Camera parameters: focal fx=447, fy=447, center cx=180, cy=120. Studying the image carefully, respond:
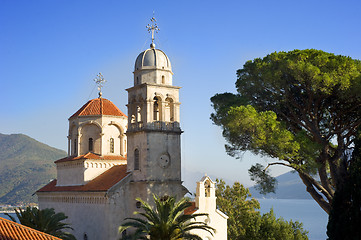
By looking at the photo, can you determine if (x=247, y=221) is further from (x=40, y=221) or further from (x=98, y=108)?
(x=40, y=221)

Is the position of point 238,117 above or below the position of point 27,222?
above

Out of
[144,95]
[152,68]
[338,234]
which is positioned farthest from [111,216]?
[338,234]

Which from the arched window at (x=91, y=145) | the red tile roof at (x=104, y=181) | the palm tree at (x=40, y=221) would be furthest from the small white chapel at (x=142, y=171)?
the palm tree at (x=40, y=221)

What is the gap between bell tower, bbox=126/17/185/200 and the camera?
3115 centimetres

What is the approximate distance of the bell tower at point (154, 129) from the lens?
102ft

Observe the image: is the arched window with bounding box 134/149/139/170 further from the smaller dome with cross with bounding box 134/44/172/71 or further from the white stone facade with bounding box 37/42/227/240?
the smaller dome with cross with bounding box 134/44/172/71

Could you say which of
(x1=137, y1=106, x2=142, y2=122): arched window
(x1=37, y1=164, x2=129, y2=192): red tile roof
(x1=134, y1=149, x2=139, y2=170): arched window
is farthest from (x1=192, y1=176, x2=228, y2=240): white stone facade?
(x1=137, y1=106, x2=142, y2=122): arched window

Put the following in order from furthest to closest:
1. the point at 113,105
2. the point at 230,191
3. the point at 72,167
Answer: the point at 230,191 → the point at 113,105 → the point at 72,167

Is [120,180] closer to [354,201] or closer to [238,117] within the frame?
[238,117]

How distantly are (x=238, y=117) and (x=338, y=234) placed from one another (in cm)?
797

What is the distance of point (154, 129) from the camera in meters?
31.5

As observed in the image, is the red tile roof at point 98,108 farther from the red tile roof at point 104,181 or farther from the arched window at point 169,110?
the arched window at point 169,110

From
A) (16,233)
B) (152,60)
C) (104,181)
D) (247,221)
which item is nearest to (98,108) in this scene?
(104,181)

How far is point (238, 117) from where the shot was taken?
24.1 metres
